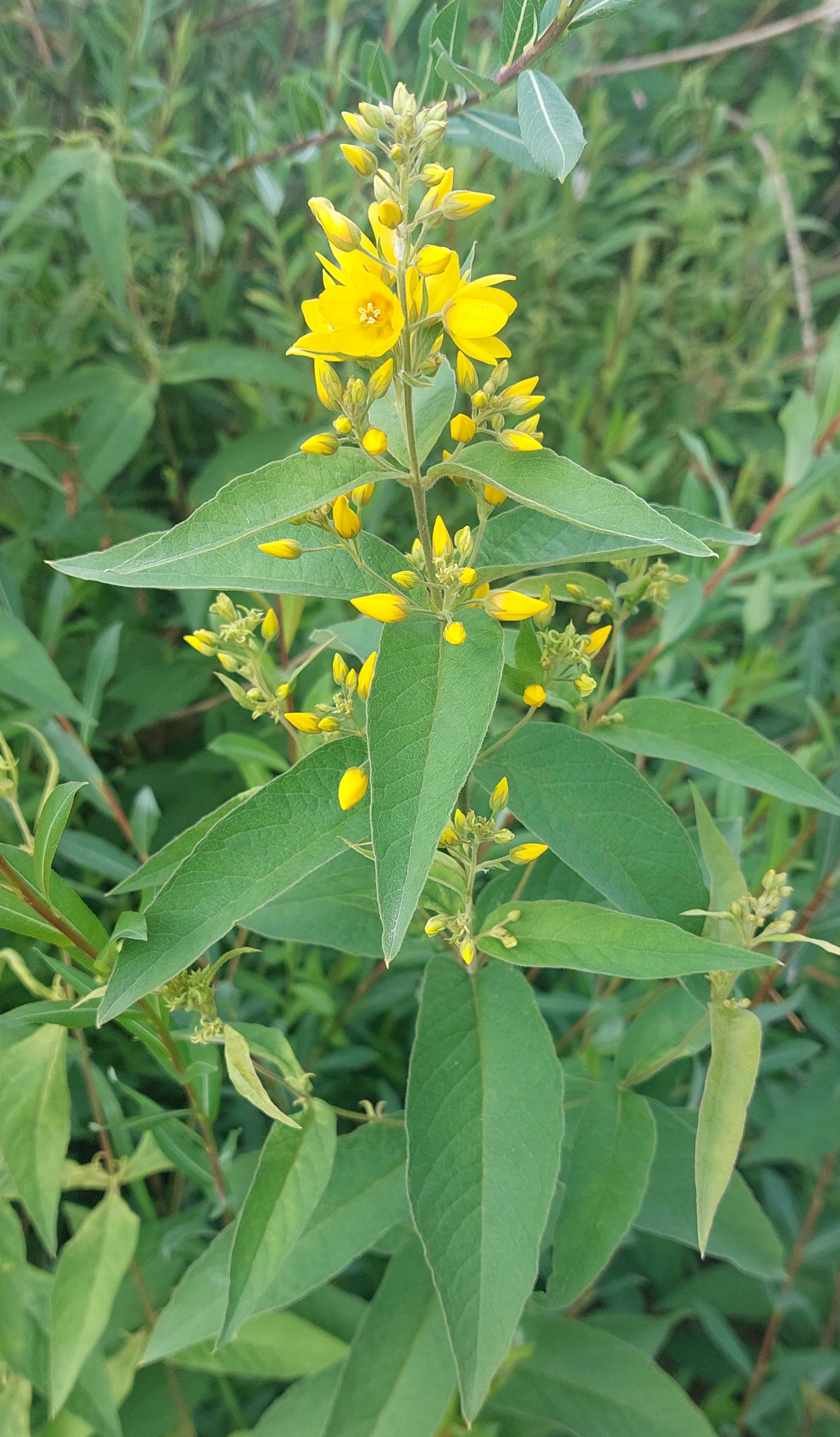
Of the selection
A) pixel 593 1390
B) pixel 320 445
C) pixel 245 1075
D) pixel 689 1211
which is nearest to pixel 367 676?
pixel 320 445

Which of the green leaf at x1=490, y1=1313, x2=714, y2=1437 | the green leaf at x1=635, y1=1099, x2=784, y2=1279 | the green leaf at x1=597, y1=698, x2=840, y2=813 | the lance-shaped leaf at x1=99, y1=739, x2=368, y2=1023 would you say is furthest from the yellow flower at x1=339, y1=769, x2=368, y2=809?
the green leaf at x1=490, y1=1313, x2=714, y2=1437

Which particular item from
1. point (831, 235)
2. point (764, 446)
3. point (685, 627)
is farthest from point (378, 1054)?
point (831, 235)

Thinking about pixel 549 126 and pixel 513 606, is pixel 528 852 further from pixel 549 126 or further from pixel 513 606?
pixel 549 126

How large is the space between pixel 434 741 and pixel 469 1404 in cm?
41

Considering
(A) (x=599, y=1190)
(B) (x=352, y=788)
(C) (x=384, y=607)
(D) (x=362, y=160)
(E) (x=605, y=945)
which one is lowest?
(A) (x=599, y=1190)

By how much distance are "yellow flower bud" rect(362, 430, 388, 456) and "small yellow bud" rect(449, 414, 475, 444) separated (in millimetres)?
52

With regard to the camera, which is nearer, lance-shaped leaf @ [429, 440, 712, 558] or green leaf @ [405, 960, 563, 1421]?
lance-shaped leaf @ [429, 440, 712, 558]

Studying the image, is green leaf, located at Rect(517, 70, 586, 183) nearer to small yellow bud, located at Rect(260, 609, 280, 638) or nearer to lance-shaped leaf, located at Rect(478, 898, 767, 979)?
small yellow bud, located at Rect(260, 609, 280, 638)

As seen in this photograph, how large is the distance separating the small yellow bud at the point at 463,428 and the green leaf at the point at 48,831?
34cm

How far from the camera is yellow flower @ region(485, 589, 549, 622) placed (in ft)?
1.84

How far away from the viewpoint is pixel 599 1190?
0.73 metres

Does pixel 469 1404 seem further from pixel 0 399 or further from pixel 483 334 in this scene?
pixel 0 399

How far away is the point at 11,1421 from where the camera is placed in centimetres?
86

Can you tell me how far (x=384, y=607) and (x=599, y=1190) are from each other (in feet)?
1.63
